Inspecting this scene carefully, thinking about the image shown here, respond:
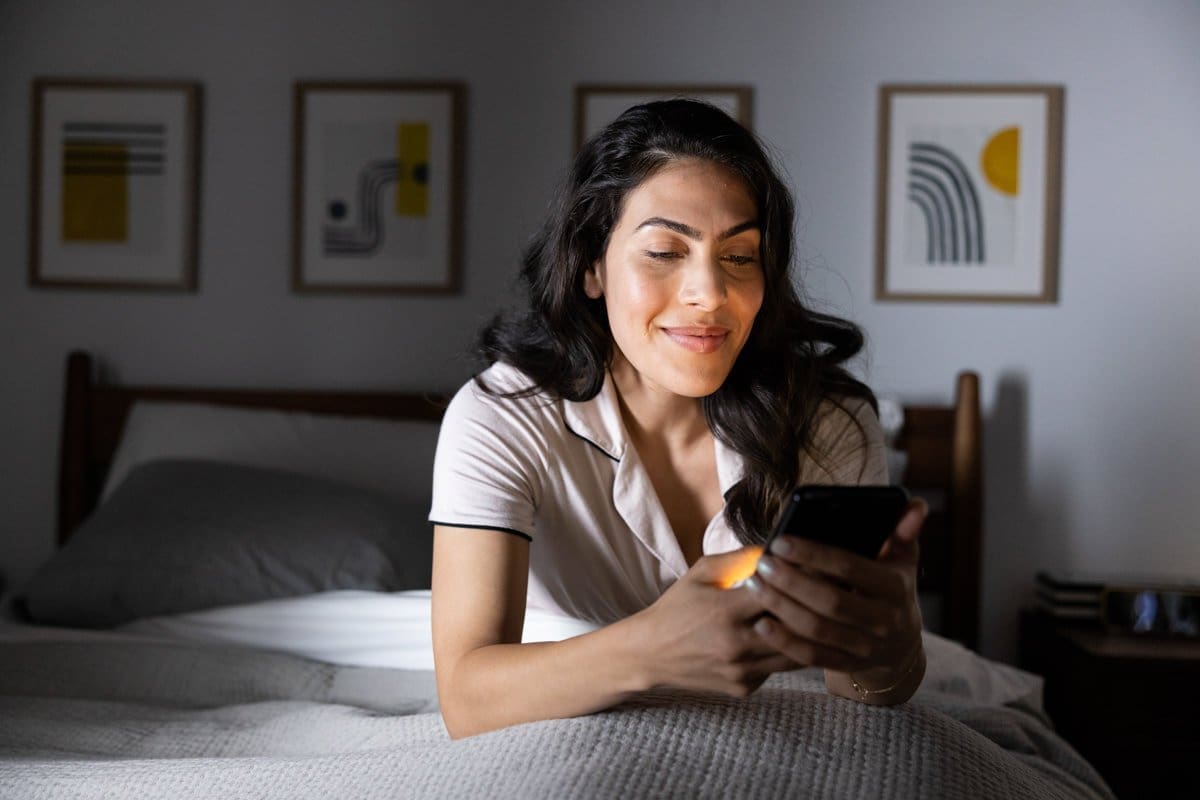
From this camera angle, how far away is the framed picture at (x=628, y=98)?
2.82m

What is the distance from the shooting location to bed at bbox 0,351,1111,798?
1015 millimetres

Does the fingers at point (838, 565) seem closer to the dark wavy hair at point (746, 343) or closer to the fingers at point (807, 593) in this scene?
the fingers at point (807, 593)

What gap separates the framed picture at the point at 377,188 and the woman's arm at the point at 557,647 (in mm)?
1658

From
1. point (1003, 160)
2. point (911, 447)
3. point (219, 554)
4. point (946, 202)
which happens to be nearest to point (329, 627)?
point (219, 554)

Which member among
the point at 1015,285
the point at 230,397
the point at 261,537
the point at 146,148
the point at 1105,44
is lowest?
the point at 261,537

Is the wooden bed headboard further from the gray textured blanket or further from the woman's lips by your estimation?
the woman's lips

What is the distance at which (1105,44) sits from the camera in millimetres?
2754

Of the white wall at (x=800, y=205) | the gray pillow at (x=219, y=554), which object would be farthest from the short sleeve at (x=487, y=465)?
the white wall at (x=800, y=205)

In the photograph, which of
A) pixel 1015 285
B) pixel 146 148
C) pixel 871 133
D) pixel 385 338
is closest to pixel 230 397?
pixel 385 338

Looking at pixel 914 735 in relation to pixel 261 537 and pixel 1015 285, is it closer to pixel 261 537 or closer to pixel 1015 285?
pixel 261 537

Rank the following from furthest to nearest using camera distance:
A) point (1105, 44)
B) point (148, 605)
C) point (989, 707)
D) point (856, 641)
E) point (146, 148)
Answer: point (146, 148)
point (1105, 44)
point (148, 605)
point (989, 707)
point (856, 641)

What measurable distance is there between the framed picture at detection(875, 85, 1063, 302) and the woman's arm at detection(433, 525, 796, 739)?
5.82 ft

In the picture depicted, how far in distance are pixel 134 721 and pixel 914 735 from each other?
3.59 ft

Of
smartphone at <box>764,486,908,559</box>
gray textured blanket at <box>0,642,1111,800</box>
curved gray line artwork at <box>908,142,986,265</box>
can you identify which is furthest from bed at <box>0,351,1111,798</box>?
curved gray line artwork at <box>908,142,986,265</box>
